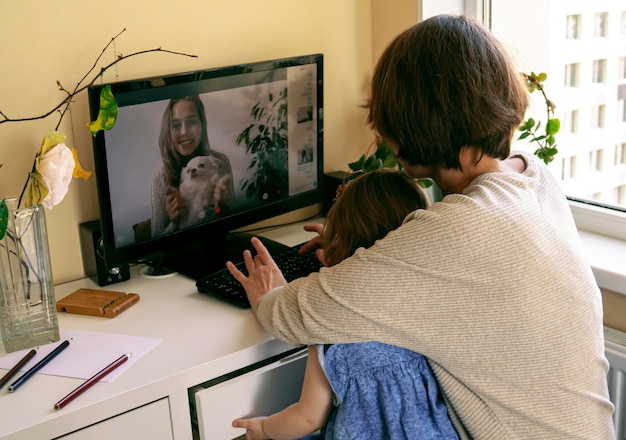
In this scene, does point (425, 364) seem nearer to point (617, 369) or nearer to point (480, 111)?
→ point (480, 111)

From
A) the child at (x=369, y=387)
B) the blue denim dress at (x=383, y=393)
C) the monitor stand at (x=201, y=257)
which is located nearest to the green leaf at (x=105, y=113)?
the monitor stand at (x=201, y=257)

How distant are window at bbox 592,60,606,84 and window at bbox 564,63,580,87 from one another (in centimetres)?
5

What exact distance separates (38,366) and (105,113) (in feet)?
1.52

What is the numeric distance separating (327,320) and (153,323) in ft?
1.36

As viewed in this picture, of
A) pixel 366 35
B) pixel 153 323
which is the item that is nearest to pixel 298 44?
pixel 366 35

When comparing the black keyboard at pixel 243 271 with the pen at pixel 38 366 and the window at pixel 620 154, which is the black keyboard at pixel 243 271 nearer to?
the pen at pixel 38 366

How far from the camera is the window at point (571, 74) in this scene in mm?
1895

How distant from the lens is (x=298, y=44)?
6.55 ft

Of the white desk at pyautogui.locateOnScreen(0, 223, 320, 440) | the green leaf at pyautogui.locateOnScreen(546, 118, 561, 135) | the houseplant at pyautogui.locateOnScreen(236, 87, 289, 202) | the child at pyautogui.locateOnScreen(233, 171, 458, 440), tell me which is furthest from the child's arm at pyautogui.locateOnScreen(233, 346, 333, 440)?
the green leaf at pyautogui.locateOnScreen(546, 118, 561, 135)

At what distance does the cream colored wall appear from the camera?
5.15 ft

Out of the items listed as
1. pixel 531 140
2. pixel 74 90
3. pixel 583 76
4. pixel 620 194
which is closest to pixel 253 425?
pixel 74 90

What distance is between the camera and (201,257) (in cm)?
179

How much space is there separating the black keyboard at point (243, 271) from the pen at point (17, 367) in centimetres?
36

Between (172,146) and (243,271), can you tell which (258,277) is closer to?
(243,271)
